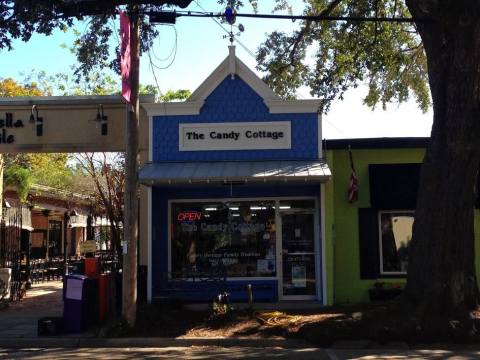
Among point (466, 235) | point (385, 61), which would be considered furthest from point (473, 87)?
point (385, 61)

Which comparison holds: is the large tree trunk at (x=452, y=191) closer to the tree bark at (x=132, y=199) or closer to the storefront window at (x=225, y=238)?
the storefront window at (x=225, y=238)

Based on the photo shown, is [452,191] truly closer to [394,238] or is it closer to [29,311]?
[394,238]

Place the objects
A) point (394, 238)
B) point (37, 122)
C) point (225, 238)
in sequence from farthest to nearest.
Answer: point (37, 122) < point (225, 238) < point (394, 238)

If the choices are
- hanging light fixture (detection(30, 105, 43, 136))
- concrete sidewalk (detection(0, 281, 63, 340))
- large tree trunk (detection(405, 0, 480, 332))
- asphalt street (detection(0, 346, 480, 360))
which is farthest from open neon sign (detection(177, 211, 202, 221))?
large tree trunk (detection(405, 0, 480, 332))

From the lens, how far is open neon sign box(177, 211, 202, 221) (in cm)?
1533

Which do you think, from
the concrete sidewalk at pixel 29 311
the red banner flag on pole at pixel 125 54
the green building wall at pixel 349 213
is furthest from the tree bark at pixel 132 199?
the green building wall at pixel 349 213

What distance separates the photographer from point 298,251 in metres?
15.2

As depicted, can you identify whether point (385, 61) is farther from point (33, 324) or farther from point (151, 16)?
point (33, 324)

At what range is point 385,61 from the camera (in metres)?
16.4

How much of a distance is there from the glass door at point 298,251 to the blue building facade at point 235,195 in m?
0.03

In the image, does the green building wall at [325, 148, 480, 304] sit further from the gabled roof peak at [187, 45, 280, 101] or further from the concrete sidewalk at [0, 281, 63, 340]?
the concrete sidewalk at [0, 281, 63, 340]

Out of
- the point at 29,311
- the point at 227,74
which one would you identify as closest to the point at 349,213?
the point at 227,74

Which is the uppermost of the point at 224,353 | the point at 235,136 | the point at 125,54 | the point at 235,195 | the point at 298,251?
the point at 125,54

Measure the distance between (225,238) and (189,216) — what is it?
3.61 ft
